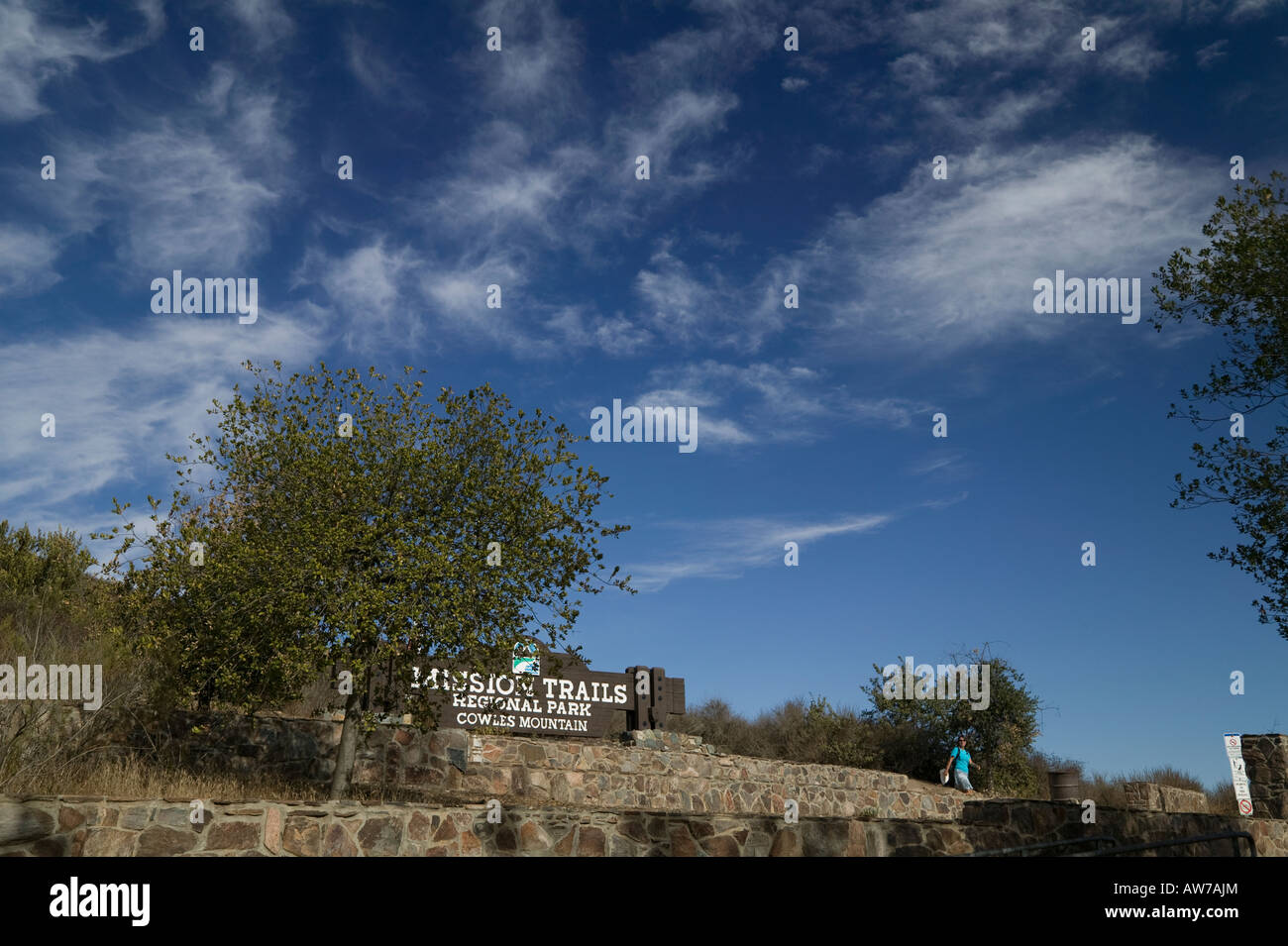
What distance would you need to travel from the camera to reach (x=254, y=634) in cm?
1516

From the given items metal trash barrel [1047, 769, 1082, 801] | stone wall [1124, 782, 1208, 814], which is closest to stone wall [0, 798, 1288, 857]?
metal trash barrel [1047, 769, 1082, 801]

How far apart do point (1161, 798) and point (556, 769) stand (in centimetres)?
1727

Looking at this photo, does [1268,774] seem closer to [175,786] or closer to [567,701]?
[567,701]

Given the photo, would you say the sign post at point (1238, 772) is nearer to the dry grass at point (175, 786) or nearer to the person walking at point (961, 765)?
the person walking at point (961, 765)

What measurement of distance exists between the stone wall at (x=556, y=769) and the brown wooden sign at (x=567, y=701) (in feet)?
1.58

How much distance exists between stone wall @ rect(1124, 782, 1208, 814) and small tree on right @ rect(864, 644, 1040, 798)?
447 centimetres

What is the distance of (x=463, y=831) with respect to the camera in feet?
40.0

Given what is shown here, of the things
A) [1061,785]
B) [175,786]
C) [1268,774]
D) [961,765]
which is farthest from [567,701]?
[1268,774]

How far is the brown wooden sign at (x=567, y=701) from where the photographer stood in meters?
23.0

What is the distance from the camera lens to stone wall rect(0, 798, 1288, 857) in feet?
34.1

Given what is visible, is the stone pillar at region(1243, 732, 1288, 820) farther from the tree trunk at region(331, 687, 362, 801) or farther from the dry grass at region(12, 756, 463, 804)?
the tree trunk at region(331, 687, 362, 801)
